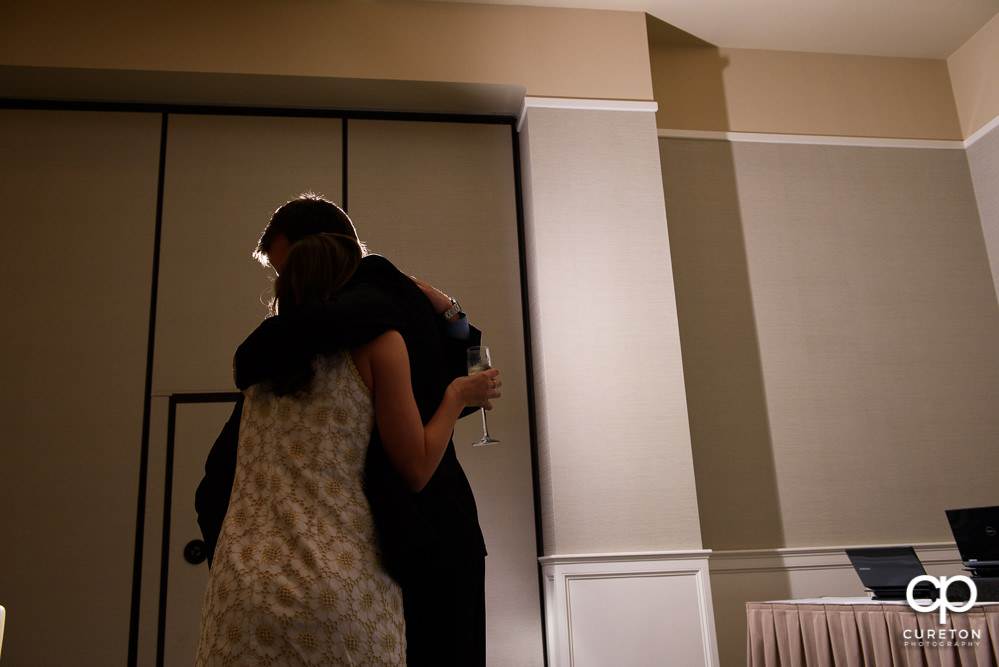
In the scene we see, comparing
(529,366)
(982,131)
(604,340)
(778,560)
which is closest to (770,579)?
(778,560)

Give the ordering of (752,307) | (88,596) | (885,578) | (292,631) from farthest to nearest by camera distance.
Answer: (752,307) < (88,596) < (885,578) < (292,631)

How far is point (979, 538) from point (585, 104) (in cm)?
258

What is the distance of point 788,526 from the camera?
156 inches

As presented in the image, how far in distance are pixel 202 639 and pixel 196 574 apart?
2698 mm

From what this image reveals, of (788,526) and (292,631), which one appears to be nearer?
(292,631)

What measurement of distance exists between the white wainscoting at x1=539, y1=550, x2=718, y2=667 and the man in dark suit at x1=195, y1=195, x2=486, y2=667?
2.38 metres

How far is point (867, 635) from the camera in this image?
7.75ft

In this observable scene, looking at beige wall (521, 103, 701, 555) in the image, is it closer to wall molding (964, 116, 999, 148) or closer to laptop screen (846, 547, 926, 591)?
laptop screen (846, 547, 926, 591)

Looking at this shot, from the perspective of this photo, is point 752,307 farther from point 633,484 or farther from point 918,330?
point 633,484

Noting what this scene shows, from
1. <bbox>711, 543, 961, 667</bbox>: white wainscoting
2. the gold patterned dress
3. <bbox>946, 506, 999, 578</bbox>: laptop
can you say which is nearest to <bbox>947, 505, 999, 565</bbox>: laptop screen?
<bbox>946, 506, 999, 578</bbox>: laptop

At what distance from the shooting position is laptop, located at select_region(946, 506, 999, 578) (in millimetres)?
2520

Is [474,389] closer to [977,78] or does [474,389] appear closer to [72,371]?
[72,371]

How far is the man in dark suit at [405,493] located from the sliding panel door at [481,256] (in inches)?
102

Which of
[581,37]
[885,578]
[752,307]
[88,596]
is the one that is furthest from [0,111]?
[885,578]
